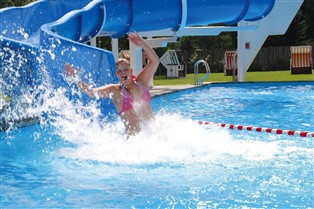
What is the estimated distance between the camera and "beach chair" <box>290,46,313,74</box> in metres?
19.0

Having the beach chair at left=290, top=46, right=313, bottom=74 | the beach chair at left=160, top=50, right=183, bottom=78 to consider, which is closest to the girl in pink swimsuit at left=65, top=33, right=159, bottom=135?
the beach chair at left=160, top=50, right=183, bottom=78

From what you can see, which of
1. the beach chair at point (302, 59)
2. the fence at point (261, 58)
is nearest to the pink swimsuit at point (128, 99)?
the beach chair at point (302, 59)

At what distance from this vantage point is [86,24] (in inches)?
289

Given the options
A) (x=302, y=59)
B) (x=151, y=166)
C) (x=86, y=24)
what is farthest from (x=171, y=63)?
(x=151, y=166)

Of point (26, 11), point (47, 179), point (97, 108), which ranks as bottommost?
point (47, 179)

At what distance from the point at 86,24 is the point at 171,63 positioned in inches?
488

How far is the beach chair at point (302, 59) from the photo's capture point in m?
19.0

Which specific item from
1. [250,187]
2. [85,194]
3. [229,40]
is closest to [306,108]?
[250,187]

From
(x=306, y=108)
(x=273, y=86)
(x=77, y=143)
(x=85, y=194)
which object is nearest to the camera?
(x=85, y=194)

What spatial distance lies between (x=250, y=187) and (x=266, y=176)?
41 centimetres

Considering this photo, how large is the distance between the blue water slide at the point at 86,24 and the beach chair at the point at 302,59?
823 centimetres

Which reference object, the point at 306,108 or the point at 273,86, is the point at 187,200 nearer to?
the point at 306,108

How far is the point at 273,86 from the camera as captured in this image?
15.2 meters

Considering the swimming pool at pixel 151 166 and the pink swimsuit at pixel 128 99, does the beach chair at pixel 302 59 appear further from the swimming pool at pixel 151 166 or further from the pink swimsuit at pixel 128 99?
the pink swimsuit at pixel 128 99
